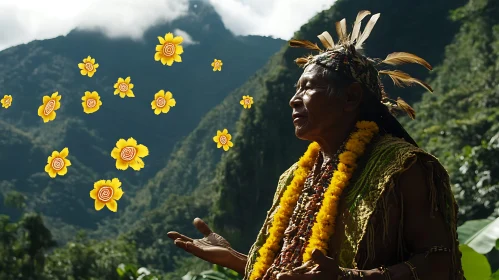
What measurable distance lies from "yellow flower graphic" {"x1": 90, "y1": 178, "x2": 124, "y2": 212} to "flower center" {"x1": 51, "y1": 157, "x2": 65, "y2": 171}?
39 centimetres

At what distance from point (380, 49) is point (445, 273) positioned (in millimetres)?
43440

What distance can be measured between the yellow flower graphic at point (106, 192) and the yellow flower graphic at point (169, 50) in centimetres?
115

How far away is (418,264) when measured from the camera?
6.73ft

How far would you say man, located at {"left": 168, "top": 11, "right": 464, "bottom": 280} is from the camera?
6.89ft

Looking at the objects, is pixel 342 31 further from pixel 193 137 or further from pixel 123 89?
pixel 193 137

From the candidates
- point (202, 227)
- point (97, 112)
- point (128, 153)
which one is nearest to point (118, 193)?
point (128, 153)

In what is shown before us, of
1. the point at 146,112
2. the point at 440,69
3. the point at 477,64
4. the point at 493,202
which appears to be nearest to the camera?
the point at 493,202

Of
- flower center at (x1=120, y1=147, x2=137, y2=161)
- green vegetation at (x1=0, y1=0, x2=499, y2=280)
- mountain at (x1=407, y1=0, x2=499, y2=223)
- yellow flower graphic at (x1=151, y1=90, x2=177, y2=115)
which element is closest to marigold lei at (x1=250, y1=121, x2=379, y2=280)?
green vegetation at (x1=0, y1=0, x2=499, y2=280)

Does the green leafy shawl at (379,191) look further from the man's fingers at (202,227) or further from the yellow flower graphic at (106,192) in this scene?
the yellow flower graphic at (106,192)

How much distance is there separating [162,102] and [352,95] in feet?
12.3

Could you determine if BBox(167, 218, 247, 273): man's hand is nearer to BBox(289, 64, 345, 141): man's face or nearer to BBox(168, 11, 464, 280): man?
BBox(168, 11, 464, 280): man

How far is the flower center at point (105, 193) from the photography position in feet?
17.0

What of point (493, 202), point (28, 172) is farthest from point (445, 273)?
point (28, 172)

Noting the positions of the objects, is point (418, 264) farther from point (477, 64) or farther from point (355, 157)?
point (477, 64)
